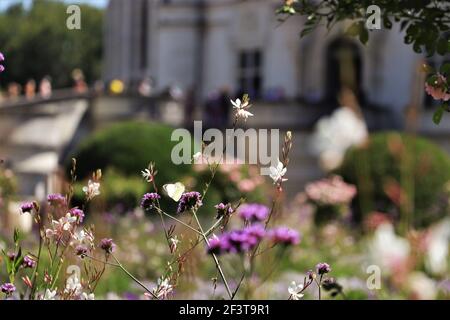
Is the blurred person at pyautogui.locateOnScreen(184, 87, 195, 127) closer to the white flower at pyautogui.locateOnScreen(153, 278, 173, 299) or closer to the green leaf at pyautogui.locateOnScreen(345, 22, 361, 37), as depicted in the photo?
the green leaf at pyautogui.locateOnScreen(345, 22, 361, 37)

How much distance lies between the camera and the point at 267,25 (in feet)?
86.4

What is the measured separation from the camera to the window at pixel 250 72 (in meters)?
27.2

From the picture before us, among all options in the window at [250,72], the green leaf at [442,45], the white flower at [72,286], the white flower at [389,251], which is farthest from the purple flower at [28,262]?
the window at [250,72]

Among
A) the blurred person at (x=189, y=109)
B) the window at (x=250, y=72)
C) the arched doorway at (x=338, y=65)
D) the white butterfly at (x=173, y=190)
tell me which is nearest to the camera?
the white butterfly at (x=173, y=190)

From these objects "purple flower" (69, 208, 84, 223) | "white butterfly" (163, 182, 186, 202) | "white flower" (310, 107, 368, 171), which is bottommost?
"white flower" (310, 107, 368, 171)

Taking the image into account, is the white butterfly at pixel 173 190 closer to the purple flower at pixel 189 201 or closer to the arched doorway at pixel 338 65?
the purple flower at pixel 189 201

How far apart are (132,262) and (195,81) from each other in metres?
19.4

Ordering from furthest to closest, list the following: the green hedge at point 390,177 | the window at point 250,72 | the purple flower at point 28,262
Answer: the window at point 250,72 → the green hedge at point 390,177 → the purple flower at point 28,262

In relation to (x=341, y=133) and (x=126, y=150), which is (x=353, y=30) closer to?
(x=341, y=133)

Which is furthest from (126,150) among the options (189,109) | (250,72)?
(250,72)

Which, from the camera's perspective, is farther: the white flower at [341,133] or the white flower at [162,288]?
the white flower at [341,133]

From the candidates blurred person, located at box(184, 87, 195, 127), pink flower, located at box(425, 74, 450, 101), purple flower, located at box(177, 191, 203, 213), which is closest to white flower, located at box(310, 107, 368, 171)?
pink flower, located at box(425, 74, 450, 101)

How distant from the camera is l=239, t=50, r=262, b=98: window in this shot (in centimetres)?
2723

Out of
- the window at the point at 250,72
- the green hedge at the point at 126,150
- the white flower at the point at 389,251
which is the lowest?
the window at the point at 250,72
